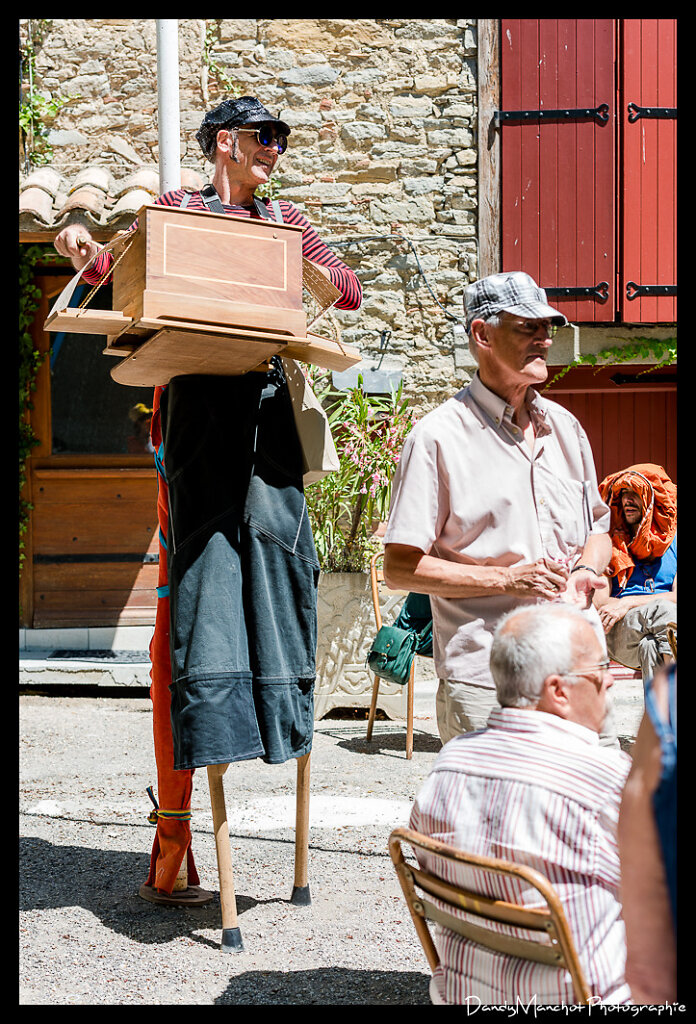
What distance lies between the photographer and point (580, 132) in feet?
25.3

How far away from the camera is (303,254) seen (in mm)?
3186

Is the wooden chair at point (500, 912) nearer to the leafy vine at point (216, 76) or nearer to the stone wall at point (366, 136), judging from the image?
the stone wall at point (366, 136)

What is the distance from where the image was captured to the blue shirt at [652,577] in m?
4.76

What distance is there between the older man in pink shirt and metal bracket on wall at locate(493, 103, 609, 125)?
563 cm

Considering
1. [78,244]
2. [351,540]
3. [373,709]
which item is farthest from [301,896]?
[351,540]

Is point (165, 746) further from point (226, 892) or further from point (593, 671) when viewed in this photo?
point (593, 671)

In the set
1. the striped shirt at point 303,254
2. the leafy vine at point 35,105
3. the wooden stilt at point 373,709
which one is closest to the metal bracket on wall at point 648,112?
the leafy vine at point 35,105

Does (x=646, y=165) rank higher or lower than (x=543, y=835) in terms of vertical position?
higher

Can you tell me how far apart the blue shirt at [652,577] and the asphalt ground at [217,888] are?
129 centimetres

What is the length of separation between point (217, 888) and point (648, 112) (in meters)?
6.36

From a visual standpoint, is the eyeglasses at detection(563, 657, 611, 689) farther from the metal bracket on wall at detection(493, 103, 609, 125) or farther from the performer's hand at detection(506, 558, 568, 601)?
the metal bracket on wall at detection(493, 103, 609, 125)

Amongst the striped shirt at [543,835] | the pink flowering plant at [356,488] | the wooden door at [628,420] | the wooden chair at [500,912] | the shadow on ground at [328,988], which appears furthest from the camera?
the wooden door at [628,420]

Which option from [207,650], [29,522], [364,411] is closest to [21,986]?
[207,650]
